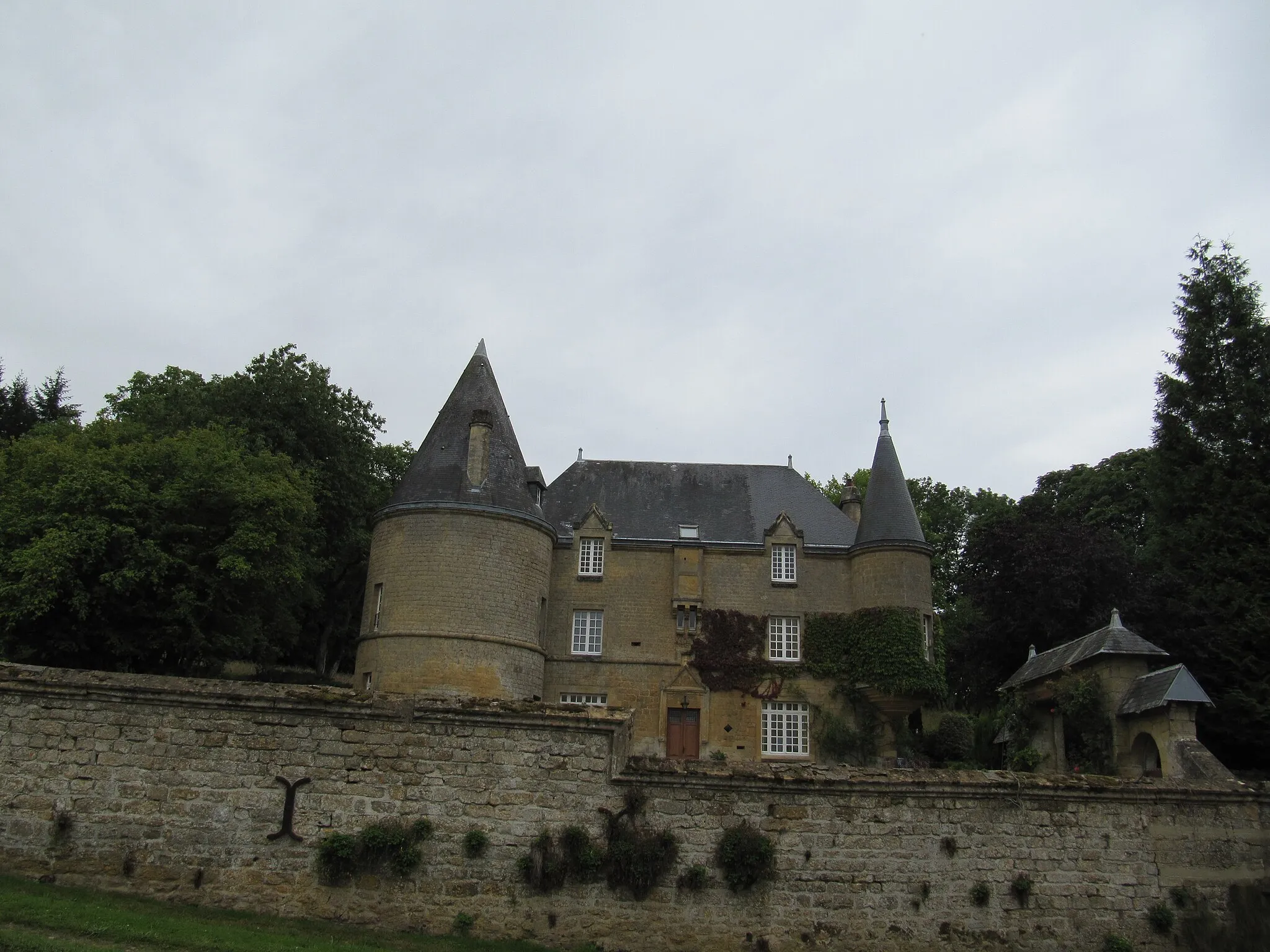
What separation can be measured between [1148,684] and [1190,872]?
26.5ft

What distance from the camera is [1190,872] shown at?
1276 centimetres

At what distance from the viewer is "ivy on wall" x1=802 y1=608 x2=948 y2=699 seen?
30.5 meters

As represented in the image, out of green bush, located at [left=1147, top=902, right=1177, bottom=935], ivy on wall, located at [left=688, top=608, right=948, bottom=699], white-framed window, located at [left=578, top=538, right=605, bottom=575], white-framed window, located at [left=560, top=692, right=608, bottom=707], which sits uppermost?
white-framed window, located at [left=578, top=538, right=605, bottom=575]

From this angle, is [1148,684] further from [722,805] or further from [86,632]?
[86,632]

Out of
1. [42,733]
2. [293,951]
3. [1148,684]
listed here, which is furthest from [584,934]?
[1148,684]

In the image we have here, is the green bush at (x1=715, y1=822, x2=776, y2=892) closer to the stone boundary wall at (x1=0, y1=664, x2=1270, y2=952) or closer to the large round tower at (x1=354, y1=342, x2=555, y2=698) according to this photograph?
the stone boundary wall at (x1=0, y1=664, x2=1270, y2=952)

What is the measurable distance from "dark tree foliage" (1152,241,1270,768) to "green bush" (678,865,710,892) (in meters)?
18.4

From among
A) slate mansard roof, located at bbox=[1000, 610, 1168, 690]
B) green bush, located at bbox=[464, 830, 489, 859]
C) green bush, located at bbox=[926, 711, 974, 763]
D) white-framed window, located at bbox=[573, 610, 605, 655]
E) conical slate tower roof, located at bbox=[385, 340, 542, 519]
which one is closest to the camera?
green bush, located at bbox=[464, 830, 489, 859]

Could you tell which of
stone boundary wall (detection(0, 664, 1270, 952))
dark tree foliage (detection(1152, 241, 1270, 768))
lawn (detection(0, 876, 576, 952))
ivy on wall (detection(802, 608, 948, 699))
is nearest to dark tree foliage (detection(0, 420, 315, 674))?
stone boundary wall (detection(0, 664, 1270, 952))

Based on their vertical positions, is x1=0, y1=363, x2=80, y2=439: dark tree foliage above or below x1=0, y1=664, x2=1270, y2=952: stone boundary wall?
above

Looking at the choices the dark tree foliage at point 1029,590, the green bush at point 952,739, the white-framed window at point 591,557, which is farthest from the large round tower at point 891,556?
the white-framed window at point 591,557

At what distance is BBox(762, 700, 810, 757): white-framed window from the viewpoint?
31.2m

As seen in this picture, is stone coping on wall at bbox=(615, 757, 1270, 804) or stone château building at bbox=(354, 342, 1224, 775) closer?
stone coping on wall at bbox=(615, 757, 1270, 804)

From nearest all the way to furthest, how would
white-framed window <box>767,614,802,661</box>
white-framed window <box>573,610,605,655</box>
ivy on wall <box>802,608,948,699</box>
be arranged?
1. ivy on wall <box>802,608,948,699</box>
2. white-framed window <box>573,610,605,655</box>
3. white-framed window <box>767,614,802,661</box>
